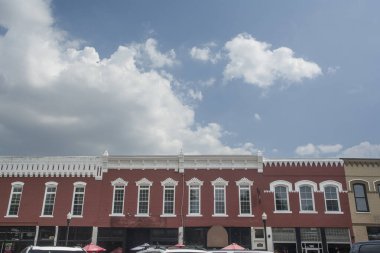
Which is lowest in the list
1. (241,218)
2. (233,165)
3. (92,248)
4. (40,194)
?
(92,248)

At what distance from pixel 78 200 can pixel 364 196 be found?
21.9 metres

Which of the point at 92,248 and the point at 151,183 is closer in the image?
the point at 92,248

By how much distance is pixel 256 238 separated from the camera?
2914 centimetres

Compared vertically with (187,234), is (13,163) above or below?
above

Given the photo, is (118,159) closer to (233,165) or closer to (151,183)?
(151,183)

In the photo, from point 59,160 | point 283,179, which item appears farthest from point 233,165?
point 59,160

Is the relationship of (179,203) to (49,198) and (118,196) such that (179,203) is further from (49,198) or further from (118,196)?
(49,198)

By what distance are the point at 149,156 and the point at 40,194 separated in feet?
29.9

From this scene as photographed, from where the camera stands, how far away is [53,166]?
105 feet

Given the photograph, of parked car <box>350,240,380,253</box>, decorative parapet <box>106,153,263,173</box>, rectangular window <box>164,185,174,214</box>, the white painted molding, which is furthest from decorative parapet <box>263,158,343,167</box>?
parked car <box>350,240,380,253</box>

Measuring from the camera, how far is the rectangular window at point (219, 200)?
3006cm

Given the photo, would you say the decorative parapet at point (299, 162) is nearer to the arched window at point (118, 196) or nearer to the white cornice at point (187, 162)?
the white cornice at point (187, 162)

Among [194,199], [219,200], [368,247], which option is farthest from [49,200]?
[368,247]

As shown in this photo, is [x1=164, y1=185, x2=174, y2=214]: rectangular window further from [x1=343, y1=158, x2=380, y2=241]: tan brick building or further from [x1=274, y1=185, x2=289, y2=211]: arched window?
[x1=343, y1=158, x2=380, y2=241]: tan brick building
